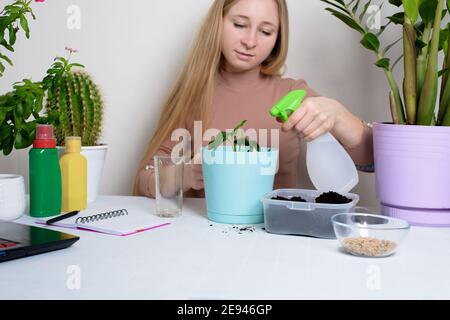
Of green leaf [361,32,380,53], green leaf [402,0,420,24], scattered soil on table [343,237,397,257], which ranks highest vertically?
green leaf [402,0,420,24]

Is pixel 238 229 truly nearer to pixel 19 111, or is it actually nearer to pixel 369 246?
pixel 369 246

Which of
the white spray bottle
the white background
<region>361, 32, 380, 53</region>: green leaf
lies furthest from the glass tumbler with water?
the white background

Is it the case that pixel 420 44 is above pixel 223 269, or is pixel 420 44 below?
above

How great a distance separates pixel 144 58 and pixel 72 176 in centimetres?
72

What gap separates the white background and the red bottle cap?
2.35 feet

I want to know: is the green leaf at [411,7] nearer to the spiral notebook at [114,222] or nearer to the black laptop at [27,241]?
the spiral notebook at [114,222]

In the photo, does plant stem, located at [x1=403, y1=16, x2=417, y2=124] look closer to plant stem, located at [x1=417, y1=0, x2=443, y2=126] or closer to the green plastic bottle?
plant stem, located at [x1=417, y1=0, x2=443, y2=126]

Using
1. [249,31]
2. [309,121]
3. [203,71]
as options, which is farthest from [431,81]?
[203,71]

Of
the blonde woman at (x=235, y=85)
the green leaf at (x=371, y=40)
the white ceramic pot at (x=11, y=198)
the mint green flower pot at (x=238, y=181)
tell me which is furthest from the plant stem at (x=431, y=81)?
the white ceramic pot at (x=11, y=198)

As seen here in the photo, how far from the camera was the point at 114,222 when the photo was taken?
3.18 ft

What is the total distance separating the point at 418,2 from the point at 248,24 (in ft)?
1.68

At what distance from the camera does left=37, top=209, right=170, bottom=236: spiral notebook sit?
0.91m

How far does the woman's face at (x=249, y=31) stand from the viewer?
140 centimetres
